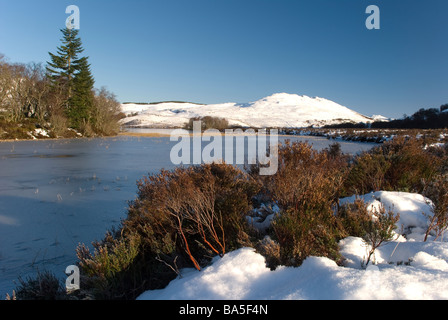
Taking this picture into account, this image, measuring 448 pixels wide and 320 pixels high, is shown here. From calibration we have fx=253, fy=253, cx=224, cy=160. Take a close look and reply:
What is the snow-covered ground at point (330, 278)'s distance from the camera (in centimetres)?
192

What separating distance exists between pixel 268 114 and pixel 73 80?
3065 inches

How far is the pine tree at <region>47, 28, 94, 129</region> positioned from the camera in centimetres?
3550

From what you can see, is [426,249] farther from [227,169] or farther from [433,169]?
[433,169]

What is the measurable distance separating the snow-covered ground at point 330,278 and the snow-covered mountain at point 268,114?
67892 mm

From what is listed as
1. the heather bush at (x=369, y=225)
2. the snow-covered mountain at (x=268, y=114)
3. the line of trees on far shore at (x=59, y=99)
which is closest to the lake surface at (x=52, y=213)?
the heather bush at (x=369, y=225)

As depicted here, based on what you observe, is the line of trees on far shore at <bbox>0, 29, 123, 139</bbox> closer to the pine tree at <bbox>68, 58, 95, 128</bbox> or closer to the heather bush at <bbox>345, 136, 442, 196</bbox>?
the pine tree at <bbox>68, 58, 95, 128</bbox>

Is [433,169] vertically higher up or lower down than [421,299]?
higher up

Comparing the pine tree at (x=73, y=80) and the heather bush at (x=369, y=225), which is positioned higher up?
the pine tree at (x=73, y=80)

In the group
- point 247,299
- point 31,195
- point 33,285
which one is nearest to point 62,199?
point 31,195

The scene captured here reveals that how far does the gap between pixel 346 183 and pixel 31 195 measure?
720cm

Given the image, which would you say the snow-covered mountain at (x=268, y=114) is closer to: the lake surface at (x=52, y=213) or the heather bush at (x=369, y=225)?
the lake surface at (x=52, y=213)

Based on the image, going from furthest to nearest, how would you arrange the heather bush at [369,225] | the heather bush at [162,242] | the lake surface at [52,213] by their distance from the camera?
the lake surface at [52,213] → the heather bush at [162,242] → the heather bush at [369,225]

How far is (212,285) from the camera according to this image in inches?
89.8

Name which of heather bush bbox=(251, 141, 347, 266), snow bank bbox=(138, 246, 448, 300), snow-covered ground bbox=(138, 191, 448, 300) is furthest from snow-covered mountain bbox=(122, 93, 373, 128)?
snow bank bbox=(138, 246, 448, 300)
